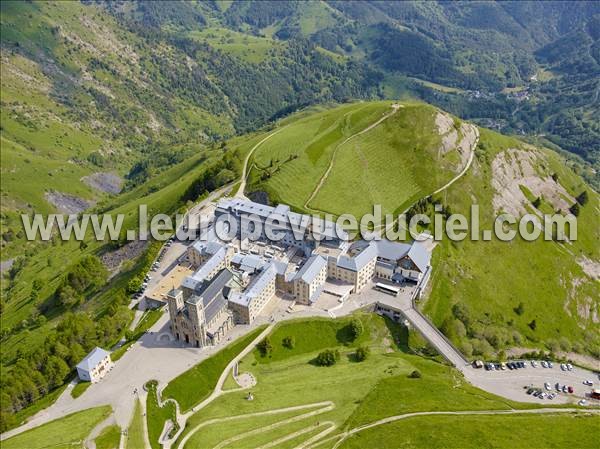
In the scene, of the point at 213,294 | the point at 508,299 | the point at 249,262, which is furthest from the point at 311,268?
the point at 508,299

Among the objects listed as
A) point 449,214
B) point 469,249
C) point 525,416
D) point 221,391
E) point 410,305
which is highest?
point 449,214

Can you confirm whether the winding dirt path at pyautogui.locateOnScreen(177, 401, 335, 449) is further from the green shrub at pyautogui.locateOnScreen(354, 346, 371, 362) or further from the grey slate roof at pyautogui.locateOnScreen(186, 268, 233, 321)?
the grey slate roof at pyautogui.locateOnScreen(186, 268, 233, 321)

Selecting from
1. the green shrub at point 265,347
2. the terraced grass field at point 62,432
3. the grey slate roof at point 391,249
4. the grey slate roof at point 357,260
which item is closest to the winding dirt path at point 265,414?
the green shrub at point 265,347

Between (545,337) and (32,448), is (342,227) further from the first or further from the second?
(32,448)

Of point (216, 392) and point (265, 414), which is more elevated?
point (216, 392)

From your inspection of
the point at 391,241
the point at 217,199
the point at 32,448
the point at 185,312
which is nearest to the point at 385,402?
the point at 185,312

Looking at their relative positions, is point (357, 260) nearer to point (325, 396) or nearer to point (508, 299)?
point (325, 396)

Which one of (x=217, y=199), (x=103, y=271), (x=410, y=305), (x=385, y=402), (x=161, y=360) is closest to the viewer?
(x=385, y=402)
